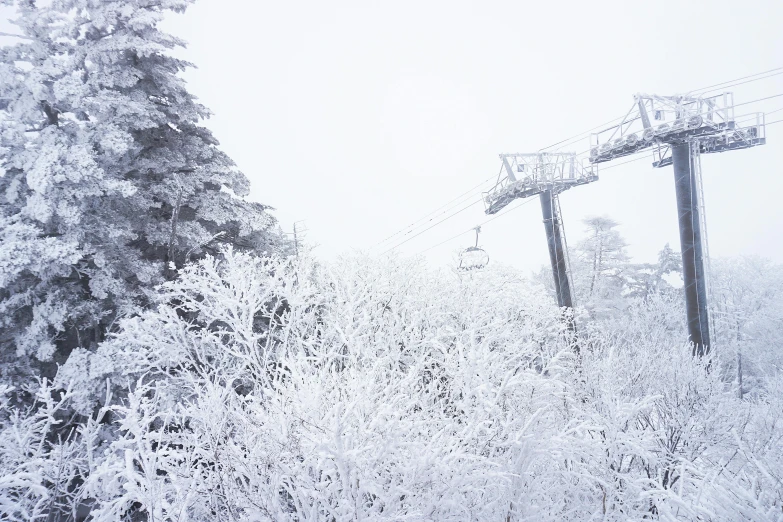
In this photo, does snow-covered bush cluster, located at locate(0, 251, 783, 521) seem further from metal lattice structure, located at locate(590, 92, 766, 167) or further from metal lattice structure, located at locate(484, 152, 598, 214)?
metal lattice structure, located at locate(590, 92, 766, 167)

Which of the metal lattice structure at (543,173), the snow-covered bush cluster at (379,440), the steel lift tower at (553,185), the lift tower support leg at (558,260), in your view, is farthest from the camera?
the metal lattice structure at (543,173)

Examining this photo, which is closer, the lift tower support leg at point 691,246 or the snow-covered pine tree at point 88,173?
the snow-covered pine tree at point 88,173

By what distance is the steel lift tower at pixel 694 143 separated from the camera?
41.2ft

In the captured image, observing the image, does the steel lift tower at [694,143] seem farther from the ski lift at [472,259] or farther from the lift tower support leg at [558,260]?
the ski lift at [472,259]

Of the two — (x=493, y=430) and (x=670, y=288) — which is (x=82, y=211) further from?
(x=670, y=288)

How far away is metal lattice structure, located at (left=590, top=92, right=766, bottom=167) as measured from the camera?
41.3 feet

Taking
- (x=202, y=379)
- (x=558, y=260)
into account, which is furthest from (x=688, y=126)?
(x=202, y=379)

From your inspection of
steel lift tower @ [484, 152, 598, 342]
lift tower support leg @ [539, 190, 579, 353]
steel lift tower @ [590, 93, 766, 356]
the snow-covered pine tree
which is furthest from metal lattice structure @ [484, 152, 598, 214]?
the snow-covered pine tree

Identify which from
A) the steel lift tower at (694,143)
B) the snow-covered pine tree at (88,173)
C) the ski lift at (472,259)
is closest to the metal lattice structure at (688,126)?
the steel lift tower at (694,143)

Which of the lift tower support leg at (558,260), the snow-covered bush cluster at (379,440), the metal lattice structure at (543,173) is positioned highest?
the metal lattice structure at (543,173)

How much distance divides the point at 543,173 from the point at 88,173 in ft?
48.2

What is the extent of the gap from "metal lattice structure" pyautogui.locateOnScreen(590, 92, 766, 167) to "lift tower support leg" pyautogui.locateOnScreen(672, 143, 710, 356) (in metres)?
0.58

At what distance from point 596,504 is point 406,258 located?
12539mm

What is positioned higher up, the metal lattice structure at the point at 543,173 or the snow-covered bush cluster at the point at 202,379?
the metal lattice structure at the point at 543,173
